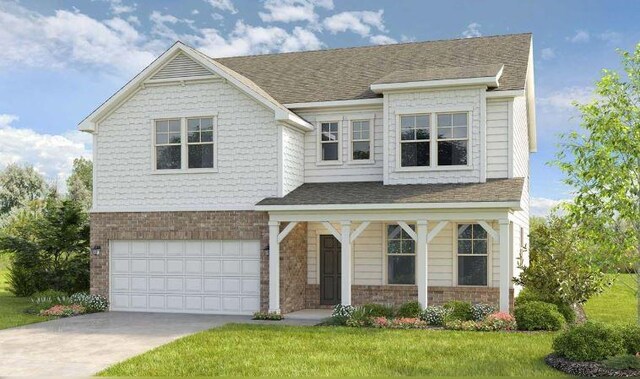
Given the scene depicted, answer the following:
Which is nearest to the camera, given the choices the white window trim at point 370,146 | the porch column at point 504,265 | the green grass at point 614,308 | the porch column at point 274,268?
the porch column at point 504,265

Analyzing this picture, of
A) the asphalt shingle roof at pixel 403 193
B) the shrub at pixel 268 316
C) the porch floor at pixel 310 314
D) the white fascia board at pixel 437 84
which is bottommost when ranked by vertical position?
the porch floor at pixel 310 314

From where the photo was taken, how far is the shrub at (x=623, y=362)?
11.8 m

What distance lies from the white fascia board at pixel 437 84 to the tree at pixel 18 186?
58.7 m

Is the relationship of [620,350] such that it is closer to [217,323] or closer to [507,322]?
[507,322]

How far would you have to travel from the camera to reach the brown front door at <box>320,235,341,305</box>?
70.9 feet

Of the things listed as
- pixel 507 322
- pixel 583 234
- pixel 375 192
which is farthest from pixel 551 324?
pixel 375 192

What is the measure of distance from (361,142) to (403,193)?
281 centimetres

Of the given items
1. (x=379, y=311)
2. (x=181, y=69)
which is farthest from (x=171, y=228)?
(x=379, y=311)

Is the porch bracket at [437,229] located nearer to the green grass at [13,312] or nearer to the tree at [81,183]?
the green grass at [13,312]

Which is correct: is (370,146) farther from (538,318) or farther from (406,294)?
(538,318)

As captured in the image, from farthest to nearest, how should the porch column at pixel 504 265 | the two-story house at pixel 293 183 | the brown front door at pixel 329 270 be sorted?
the brown front door at pixel 329 270, the two-story house at pixel 293 183, the porch column at pixel 504 265

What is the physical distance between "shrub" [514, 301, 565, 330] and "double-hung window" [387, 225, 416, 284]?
4091mm

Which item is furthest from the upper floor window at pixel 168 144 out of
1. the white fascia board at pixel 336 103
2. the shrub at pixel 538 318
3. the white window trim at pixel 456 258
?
the shrub at pixel 538 318

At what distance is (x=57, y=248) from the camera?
81.0ft
